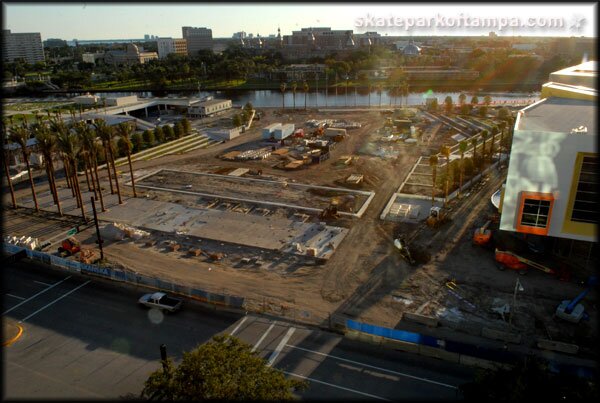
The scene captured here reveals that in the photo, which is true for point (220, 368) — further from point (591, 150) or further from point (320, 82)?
point (320, 82)

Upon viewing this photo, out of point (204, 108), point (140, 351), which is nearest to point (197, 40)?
point (204, 108)

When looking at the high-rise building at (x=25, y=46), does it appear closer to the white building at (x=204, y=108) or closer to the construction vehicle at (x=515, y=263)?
the white building at (x=204, y=108)

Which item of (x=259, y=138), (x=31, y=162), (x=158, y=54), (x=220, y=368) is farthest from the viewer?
(x=158, y=54)

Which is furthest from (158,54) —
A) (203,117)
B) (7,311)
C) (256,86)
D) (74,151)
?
(7,311)

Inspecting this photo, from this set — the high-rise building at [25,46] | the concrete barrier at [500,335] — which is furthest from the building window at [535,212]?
the high-rise building at [25,46]

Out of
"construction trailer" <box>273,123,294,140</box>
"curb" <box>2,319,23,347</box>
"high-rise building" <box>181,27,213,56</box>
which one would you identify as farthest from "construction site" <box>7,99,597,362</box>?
"high-rise building" <box>181,27,213,56</box>

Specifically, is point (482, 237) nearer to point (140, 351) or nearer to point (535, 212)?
point (535, 212)

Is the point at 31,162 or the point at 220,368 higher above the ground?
the point at 220,368

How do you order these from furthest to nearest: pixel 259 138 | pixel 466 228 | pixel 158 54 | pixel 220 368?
pixel 158 54 < pixel 259 138 < pixel 466 228 < pixel 220 368
